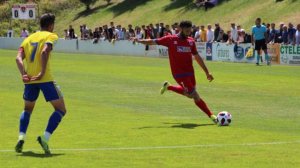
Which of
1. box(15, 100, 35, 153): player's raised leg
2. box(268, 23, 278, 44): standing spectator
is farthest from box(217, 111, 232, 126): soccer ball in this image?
box(268, 23, 278, 44): standing spectator

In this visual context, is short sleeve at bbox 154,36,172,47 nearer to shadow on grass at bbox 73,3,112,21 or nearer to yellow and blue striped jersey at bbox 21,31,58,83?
yellow and blue striped jersey at bbox 21,31,58,83

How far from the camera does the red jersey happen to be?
1664 centimetres

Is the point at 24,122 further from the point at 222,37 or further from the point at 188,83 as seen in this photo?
the point at 222,37

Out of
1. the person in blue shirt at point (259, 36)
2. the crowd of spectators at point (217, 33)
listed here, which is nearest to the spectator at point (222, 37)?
the crowd of spectators at point (217, 33)

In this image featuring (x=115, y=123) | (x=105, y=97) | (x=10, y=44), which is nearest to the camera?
(x=115, y=123)

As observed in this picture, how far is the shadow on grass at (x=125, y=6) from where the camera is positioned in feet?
243

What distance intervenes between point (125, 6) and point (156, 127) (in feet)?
198

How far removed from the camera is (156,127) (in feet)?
52.2

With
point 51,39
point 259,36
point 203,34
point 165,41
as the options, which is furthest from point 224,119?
point 203,34

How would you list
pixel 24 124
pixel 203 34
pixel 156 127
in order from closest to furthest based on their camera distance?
1. pixel 24 124
2. pixel 156 127
3. pixel 203 34

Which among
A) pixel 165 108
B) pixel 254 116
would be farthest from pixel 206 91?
pixel 254 116

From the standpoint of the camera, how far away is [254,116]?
58.4ft

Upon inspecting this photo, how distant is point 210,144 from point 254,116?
457 centimetres

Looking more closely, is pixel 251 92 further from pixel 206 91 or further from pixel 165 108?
pixel 165 108
